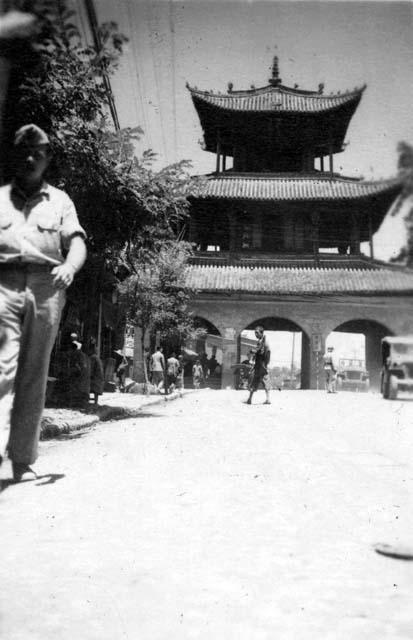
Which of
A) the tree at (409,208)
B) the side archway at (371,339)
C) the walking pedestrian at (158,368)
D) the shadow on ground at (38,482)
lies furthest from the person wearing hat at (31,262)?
the side archway at (371,339)

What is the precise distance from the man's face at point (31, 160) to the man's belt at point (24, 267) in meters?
0.34

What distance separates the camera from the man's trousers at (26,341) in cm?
241

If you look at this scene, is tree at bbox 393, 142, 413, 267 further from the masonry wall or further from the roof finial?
the masonry wall

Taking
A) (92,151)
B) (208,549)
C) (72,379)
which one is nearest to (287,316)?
(72,379)

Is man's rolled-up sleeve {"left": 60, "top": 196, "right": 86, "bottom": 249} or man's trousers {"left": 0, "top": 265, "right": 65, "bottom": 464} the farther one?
man's rolled-up sleeve {"left": 60, "top": 196, "right": 86, "bottom": 249}

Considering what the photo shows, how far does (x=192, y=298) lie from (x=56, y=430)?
1729 centimetres

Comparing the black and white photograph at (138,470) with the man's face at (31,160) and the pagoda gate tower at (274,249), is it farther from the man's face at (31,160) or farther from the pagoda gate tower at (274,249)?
the pagoda gate tower at (274,249)

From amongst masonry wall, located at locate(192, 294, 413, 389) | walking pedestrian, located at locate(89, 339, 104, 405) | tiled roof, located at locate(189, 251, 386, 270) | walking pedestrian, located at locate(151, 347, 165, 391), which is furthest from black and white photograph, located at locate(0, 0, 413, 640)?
masonry wall, located at locate(192, 294, 413, 389)

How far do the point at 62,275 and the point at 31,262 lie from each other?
13 centimetres

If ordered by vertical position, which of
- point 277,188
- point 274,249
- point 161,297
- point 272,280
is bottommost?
point 161,297

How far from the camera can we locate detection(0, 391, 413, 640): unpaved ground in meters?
1.42

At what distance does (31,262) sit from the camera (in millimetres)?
2385

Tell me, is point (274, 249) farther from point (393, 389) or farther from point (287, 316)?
point (393, 389)

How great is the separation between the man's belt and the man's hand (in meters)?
0.05
